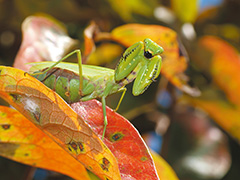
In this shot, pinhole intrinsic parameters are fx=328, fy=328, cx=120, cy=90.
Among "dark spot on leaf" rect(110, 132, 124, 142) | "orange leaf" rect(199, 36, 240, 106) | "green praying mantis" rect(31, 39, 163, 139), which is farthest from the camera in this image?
"orange leaf" rect(199, 36, 240, 106)

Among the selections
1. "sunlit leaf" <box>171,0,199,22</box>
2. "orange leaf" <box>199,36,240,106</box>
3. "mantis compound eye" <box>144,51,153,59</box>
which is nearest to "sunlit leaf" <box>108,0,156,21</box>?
"sunlit leaf" <box>171,0,199,22</box>

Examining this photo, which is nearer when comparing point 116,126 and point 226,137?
point 116,126

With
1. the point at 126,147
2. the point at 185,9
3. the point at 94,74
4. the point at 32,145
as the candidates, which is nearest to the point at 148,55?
the point at 94,74

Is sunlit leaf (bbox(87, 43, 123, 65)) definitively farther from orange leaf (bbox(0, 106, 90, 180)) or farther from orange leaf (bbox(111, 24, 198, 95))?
orange leaf (bbox(0, 106, 90, 180))

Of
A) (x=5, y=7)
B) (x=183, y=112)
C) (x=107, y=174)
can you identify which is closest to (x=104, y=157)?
(x=107, y=174)

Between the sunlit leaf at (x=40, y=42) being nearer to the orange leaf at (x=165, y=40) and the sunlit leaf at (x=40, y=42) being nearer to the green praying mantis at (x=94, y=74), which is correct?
the green praying mantis at (x=94, y=74)

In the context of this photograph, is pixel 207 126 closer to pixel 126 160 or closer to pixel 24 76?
pixel 126 160

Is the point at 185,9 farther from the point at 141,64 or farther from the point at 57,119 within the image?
the point at 57,119
